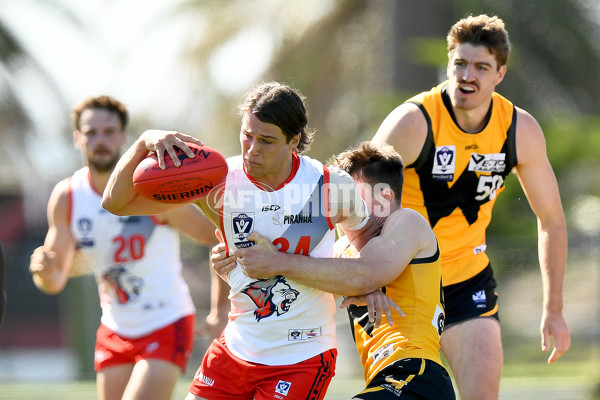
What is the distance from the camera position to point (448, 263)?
5070 mm

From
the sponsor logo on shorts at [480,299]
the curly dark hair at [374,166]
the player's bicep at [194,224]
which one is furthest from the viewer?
the player's bicep at [194,224]

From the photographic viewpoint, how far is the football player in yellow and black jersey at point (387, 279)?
3.79 metres

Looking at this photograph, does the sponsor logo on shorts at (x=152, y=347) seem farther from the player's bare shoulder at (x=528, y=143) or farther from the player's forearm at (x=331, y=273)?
the player's bare shoulder at (x=528, y=143)

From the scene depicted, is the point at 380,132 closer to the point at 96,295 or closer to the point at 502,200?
the point at 96,295

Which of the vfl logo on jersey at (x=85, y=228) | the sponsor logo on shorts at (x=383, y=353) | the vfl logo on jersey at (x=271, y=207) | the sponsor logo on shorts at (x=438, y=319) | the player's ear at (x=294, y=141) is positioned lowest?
the sponsor logo on shorts at (x=383, y=353)

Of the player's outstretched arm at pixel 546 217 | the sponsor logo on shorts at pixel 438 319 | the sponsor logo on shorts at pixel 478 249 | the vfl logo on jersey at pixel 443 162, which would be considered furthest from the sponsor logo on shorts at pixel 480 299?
the sponsor logo on shorts at pixel 438 319

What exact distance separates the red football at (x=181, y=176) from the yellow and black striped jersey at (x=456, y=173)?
1.48 m

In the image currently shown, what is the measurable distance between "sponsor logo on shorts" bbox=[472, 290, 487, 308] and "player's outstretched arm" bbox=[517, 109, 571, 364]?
1.30 ft

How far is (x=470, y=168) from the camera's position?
497 cm

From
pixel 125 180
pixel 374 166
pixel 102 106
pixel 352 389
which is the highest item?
pixel 102 106

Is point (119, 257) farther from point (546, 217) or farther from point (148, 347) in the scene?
point (546, 217)

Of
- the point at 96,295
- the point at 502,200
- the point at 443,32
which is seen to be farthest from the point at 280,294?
the point at 443,32

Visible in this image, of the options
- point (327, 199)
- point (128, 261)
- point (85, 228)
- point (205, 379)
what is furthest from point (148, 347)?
point (327, 199)

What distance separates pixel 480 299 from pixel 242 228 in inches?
66.9
